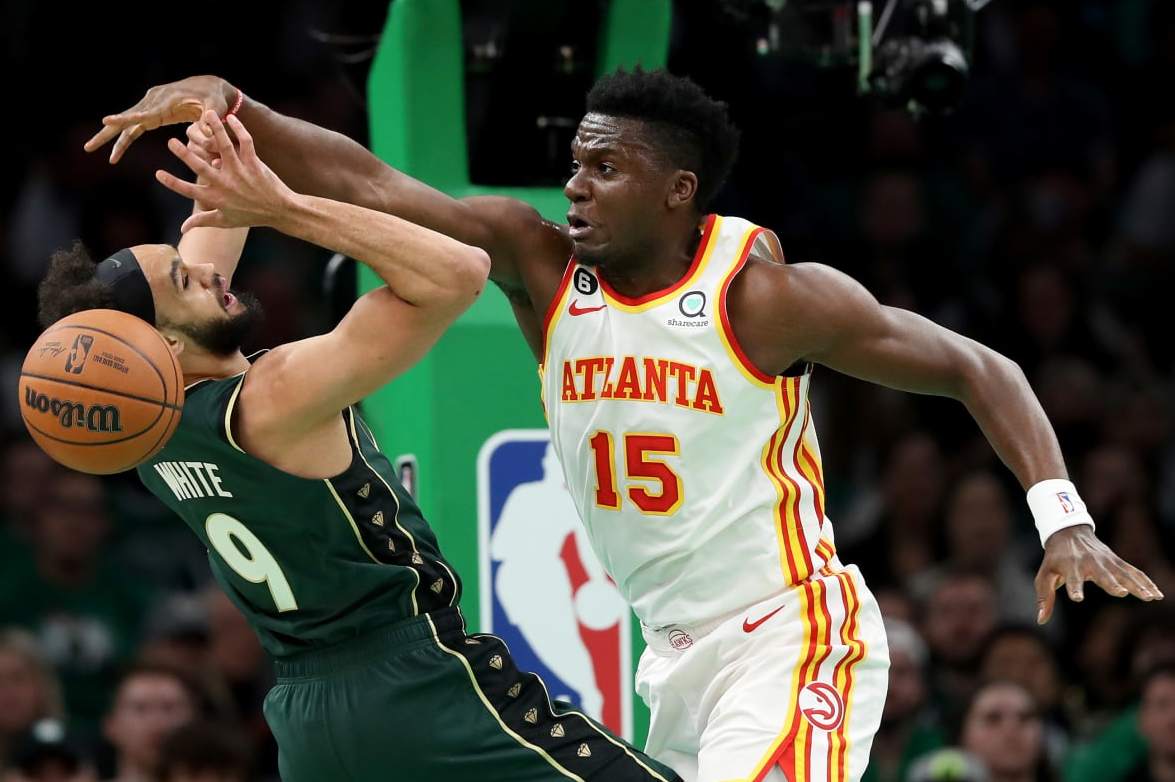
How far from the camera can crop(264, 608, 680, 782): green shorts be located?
14.4 feet

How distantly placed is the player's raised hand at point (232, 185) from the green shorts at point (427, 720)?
3.34 feet

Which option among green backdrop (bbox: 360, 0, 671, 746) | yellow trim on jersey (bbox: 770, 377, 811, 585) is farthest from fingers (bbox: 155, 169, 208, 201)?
green backdrop (bbox: 360, 0, 671, 746)

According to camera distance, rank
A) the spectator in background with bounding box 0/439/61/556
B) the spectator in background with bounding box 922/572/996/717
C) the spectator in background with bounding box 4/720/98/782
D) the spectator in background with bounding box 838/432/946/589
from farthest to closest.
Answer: the spectator in background with bounding box 838/432/946/589
the spectator in background with bounding box 0/439/61/556
the spectator in background with bounding box 922/572/996/717
the spectator in background with bounding box 4/720/98/782

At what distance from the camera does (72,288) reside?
4.52 m

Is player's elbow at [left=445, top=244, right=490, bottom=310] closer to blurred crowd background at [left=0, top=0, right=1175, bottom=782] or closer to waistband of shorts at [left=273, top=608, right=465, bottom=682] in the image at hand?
waistband of shorts at [left=273, top=608, right=465, bottom=682]

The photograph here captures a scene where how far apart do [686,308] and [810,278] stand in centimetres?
32

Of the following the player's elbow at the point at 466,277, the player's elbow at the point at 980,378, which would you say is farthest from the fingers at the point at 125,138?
the player's elbow at the point at 980,378

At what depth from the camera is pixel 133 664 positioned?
7.96 metres

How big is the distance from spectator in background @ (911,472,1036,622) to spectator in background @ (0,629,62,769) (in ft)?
13.0

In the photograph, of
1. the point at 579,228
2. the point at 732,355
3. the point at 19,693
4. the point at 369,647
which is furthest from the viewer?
the point at 19,693

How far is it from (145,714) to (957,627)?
3564 millimetres

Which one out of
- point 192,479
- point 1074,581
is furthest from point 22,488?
point 1074,581

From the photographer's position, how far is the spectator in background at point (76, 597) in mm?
8570

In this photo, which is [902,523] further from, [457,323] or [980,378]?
[980,378]
